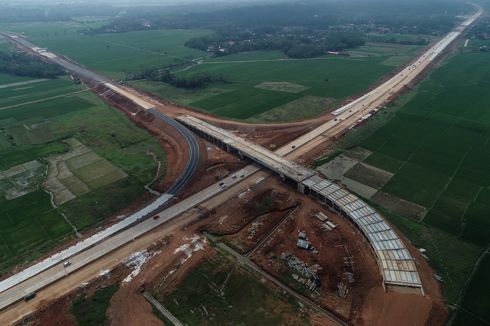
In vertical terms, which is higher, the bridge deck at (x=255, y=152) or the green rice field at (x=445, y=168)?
the bridge deck at (x=255, y=152)

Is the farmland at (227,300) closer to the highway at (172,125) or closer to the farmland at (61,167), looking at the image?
the highway at (172,125)

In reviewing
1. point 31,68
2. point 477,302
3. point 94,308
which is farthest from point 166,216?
point 31,68

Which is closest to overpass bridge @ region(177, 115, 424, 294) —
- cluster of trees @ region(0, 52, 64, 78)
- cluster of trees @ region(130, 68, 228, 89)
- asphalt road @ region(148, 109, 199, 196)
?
asphalt road @ region(148, 109, 199, 196)

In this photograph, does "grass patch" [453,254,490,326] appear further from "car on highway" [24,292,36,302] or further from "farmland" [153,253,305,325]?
"car on highway" [24,292,36,302]

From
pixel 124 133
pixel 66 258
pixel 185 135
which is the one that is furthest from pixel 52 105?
pixel 66 258

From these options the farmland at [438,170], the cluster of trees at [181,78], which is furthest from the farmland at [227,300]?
→ the cluster of trees at [181,78]

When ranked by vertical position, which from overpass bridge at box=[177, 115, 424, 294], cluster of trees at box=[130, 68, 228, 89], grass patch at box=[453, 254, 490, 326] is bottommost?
grass patch at box=[453, 254, 490, 326]

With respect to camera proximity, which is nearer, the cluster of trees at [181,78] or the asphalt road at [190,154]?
the asphalt road at [190,154]
